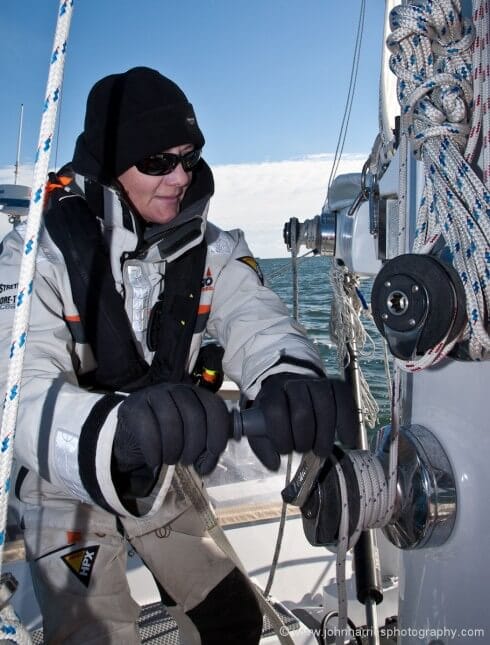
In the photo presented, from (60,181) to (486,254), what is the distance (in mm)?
1317

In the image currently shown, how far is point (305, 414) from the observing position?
1.15 meters

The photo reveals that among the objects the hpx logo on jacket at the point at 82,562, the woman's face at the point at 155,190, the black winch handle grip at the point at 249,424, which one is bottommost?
the hpx logo on jacket at the point at 82,562

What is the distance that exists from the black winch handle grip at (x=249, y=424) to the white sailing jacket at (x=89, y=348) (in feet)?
0.82

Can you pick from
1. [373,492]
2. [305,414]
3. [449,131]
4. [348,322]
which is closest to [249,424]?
[305,414]

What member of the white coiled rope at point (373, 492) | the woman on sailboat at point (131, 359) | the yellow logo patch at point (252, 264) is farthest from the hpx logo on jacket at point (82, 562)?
the yellow logo patch at point (252, 264)

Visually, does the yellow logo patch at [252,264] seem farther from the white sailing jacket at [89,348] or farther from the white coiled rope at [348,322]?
the white coiled rope at [348,322]

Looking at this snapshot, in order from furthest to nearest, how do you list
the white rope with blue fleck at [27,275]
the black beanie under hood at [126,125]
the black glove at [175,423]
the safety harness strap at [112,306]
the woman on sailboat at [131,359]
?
the black beanie under hood at [126,125], the safety harness strap at [112,306], the woman on sailboat at [131,359], the black glove at [175,423], the white rope with blue fleck at [27,275]

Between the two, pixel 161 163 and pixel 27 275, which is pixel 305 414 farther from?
pixel 161 163

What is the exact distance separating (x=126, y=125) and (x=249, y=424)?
3.56 ft

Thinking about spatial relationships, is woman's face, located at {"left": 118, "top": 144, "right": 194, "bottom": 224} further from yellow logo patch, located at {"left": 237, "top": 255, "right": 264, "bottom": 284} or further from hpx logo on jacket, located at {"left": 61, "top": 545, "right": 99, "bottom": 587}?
hpx logo on jacket, located at {"left": 61, "top": 545, "right": 99, "bottom": 587}

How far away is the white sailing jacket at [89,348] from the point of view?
4.04 feet

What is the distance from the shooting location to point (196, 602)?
1.81m

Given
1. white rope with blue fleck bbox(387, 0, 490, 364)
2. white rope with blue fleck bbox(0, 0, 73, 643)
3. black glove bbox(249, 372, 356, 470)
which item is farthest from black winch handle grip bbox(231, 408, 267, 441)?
white rope with blue fleck bbox(0, 0, 73, 643)

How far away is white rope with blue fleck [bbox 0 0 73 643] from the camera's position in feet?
2.61
